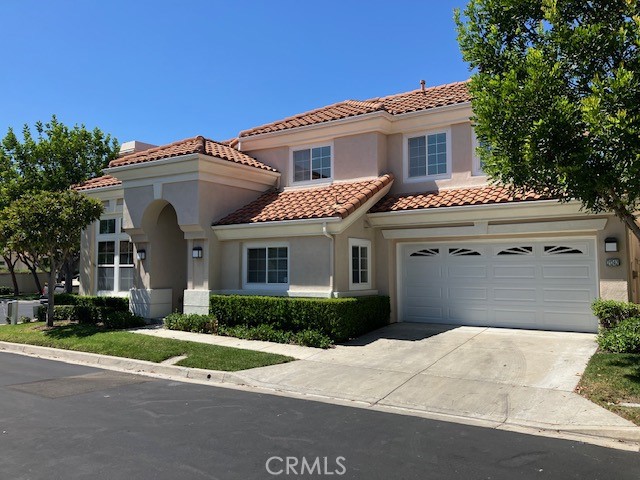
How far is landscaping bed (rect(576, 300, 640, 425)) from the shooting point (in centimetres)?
697

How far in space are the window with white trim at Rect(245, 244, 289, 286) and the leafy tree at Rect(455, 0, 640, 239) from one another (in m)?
A: 6.99

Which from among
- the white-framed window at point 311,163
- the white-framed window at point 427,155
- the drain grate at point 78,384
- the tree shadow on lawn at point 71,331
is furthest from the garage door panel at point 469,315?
the tree shadow on lawn at point 71,331

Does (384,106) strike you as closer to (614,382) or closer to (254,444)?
(614,382)

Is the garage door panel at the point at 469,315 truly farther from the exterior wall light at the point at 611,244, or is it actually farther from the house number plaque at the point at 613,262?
the exterior wall light at the point at 611,244

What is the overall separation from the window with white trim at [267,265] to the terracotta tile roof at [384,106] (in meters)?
4.43

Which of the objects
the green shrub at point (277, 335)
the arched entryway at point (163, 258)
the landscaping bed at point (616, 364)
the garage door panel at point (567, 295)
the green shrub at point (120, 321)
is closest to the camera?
the landscaping bed at point (616, 364)

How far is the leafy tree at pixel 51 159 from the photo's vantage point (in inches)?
1023

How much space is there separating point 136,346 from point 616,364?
968 centimetres

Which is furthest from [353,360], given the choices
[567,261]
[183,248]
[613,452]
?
[183,248]

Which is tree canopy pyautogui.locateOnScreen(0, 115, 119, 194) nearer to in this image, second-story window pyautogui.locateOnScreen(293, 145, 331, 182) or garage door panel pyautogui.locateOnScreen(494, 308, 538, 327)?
second-story window pyautogui.locateOnScreen(293, 145, 331, 182)

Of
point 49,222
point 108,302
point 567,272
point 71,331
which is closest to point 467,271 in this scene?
point 567,272

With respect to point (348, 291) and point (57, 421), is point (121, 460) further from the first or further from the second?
point (348, 291)

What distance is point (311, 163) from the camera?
16.2 m

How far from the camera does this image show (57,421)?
6523 millimetres
